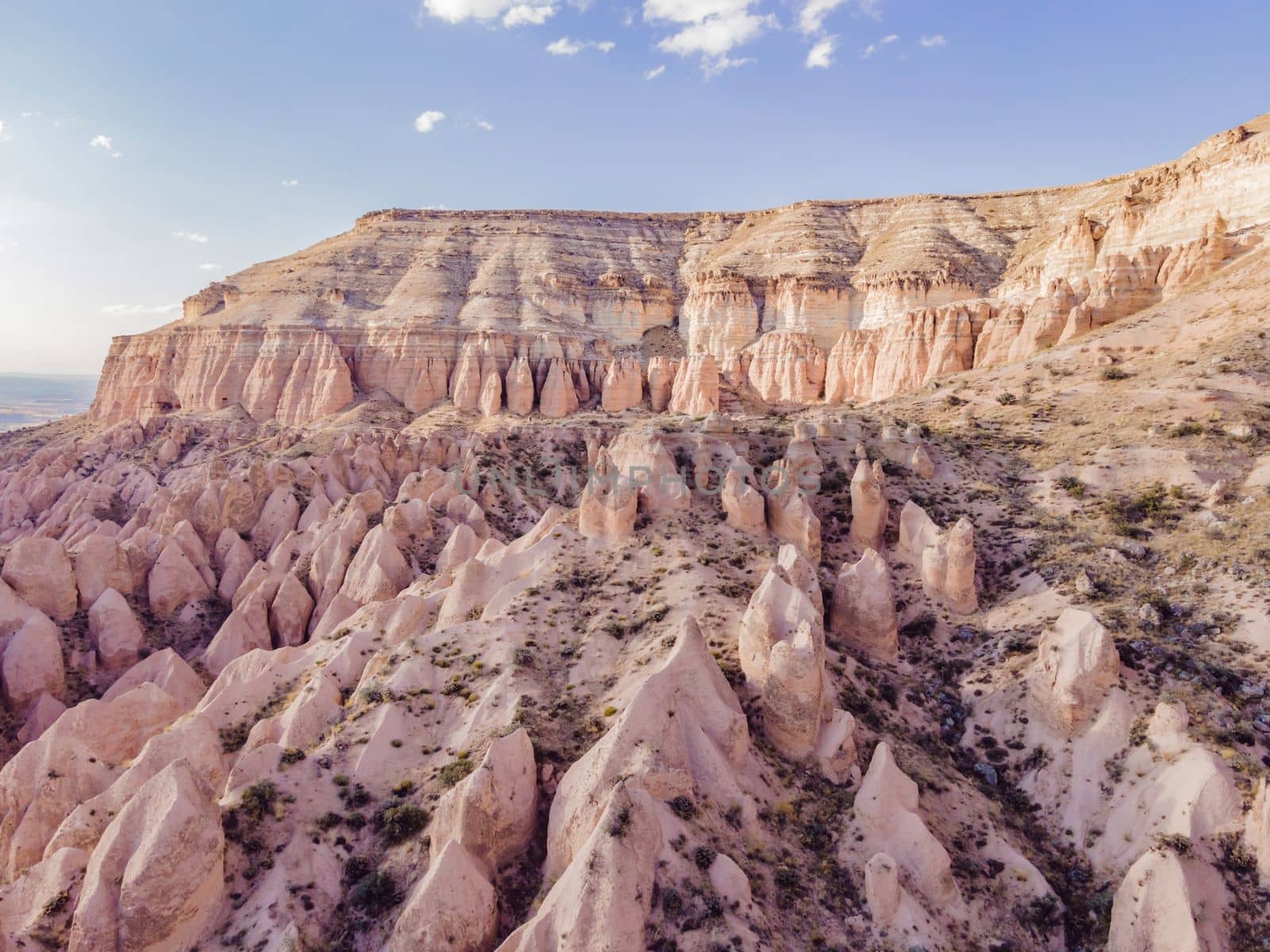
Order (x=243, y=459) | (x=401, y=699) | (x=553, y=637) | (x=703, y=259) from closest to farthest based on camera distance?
(x=401, y=699)
(x=553, y=637)
(x=243, y=459)
(x=703, y=259)

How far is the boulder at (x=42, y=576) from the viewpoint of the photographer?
29.6 m

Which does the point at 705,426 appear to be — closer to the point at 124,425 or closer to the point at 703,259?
the point at 124,425

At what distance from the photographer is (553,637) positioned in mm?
20781

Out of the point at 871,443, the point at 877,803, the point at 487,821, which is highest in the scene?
the point at 871,443

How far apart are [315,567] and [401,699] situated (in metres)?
18.4

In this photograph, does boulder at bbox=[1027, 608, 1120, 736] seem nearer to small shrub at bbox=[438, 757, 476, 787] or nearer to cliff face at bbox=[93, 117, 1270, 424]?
small shrub at bbox=[438, 757, 476, 787]

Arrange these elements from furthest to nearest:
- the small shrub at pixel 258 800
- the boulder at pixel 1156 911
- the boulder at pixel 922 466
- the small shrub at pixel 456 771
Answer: the boulder at pixel 922 466 → the small shrub at pixel 456 771 → the small shrub at pixel 258 800 → the boulder at pixel 1156 911

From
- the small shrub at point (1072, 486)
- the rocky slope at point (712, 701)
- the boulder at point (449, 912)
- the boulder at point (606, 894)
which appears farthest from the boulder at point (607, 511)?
the small shrub at point (1072, 486)

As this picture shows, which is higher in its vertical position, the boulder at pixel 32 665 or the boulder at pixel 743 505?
the boulder at pixel 743 505

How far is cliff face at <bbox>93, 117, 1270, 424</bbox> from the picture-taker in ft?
186

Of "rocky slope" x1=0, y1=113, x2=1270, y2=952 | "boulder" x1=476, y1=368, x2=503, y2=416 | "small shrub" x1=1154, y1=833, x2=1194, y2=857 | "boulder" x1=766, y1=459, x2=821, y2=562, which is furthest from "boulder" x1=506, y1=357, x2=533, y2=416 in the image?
"small shrub" x1=1154, y1=833, x2=1194, y2=857

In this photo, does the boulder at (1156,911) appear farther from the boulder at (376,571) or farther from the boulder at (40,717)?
the boulder at (40,717)

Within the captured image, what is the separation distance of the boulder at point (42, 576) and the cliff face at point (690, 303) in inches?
2065

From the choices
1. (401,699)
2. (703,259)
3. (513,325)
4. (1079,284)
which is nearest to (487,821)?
(401,699)
